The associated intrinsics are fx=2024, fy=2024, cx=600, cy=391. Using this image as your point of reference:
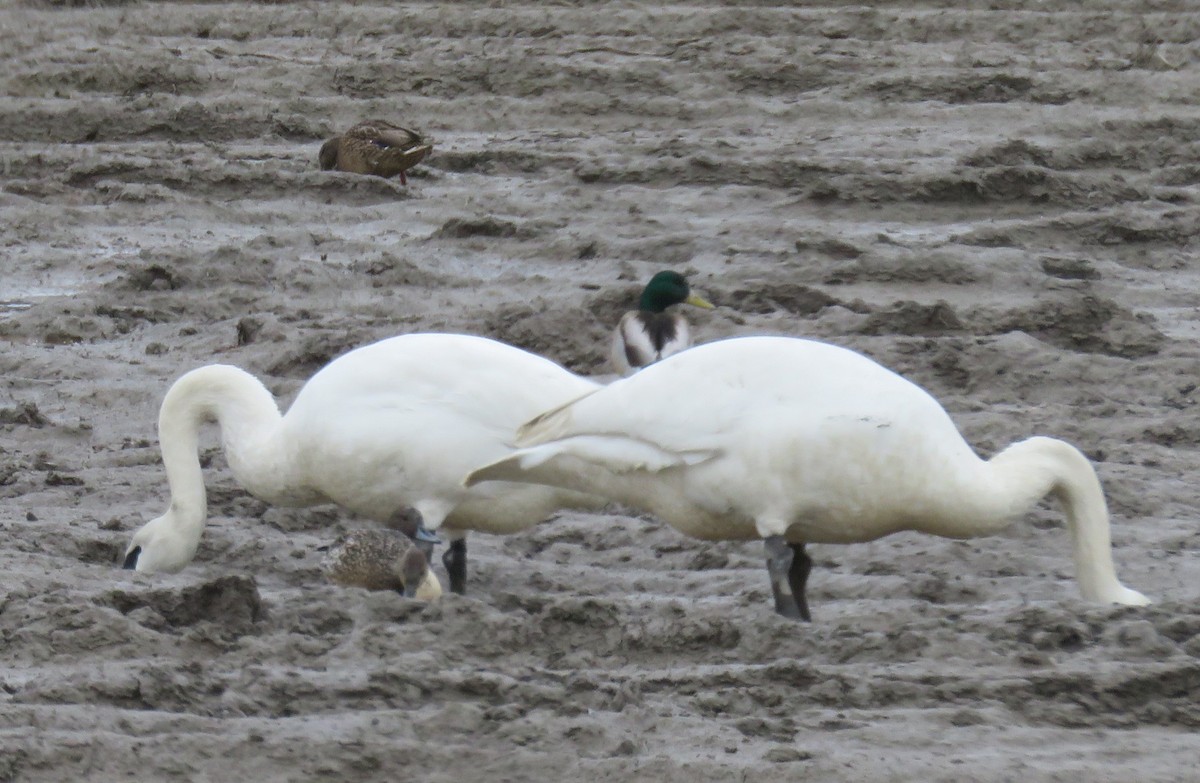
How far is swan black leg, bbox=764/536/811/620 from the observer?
5660 mm

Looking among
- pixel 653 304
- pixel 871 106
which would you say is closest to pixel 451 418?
pixel 653 304

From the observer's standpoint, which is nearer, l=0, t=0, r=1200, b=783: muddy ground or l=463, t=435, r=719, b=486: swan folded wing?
l=0, t=0, r=1200, b=783: muddy ground

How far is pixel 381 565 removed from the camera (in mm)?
6031

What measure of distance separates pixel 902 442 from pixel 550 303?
13.1 ft

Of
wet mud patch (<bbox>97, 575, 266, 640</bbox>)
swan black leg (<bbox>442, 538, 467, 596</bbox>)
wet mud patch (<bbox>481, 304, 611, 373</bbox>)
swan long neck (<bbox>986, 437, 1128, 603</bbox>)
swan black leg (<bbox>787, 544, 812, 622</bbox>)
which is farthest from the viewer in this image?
wet mud patch (<bbox>481, 304, 611, 373</bbox>)

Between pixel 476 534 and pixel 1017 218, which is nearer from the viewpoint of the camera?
pixel 476 534

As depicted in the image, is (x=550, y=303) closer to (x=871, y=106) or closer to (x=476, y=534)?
(x=476, y=534)

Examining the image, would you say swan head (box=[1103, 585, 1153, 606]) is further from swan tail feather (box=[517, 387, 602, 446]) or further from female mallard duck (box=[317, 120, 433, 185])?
female mallard duck (box=[317, 120, 433, 185])

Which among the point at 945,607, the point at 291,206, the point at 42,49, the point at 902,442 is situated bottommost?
the point at 945,607

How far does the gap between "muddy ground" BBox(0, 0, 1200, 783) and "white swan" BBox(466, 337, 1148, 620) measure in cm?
26

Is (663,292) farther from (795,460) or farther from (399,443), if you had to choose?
(795,460)

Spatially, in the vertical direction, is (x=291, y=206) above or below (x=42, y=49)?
below

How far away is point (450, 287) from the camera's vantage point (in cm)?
1009

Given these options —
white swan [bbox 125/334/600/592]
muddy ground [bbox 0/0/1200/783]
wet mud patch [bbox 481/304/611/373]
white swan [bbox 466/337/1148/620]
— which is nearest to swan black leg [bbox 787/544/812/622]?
Answer: white swan [bbox 466/337/1148/620]
